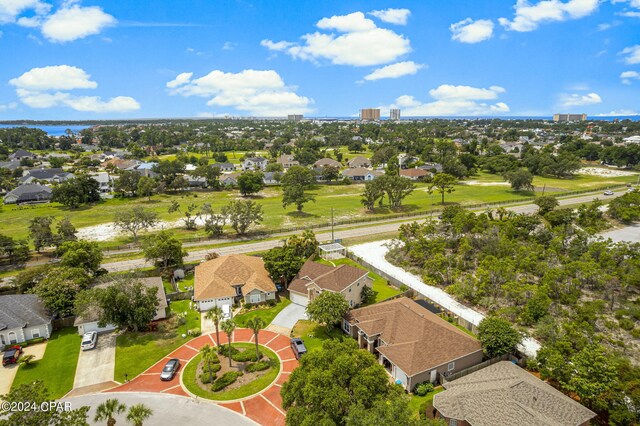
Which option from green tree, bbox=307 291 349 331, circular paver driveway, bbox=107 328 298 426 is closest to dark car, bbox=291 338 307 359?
circular paver driveway, bbox=107 328 298 426

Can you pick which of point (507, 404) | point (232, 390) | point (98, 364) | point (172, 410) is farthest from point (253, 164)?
point (507, 404)

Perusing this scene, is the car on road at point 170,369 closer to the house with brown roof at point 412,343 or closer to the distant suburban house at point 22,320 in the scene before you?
the distant suburban house at point 22,320

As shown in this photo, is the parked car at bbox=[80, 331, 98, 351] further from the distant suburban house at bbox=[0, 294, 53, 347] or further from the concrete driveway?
the distant suburban house at bbox=[0, 294, 53, 347]

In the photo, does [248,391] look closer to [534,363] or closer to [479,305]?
[534,363]

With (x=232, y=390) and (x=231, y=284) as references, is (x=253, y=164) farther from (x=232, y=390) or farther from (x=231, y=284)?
(x=232, y=390)

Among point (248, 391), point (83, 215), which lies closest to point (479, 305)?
point (248, 391)

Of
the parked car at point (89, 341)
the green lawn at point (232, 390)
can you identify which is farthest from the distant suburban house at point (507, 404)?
the parked car at point (89, 341)
